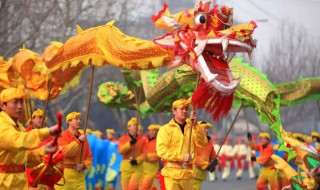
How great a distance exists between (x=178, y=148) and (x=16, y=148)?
11.4ft

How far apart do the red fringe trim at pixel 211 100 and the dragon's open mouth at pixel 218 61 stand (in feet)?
0.63

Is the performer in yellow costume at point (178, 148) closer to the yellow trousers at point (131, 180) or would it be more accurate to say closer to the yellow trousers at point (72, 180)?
the yellow trousers at point (72, 180)

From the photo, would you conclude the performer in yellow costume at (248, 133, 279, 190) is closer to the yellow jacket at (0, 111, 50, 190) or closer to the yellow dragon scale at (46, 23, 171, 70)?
the yellow dragon scale at (46, 23, 171, 70)

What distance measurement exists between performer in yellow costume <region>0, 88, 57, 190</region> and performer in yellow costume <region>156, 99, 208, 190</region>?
2316mm

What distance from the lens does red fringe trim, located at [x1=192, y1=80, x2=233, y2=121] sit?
982 centimetres

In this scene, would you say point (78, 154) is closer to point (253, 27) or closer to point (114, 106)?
point (253, 27)

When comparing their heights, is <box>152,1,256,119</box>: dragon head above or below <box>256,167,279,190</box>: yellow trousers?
above

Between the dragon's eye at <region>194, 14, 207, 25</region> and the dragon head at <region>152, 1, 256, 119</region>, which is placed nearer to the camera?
the dragon head at <region>152, 1, 256, 119</region>

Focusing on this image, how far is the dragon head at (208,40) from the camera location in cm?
964

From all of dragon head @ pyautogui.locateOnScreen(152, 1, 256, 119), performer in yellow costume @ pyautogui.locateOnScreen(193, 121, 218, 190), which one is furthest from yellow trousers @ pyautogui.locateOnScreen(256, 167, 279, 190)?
dragon head @ pyautogui.locateOnScreen(152, 1, 256, 119)

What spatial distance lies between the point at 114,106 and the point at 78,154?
5.70m

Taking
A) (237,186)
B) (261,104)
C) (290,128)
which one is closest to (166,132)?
(261,104)

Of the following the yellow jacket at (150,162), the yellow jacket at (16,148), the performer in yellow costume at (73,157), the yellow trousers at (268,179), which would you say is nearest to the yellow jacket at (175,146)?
the performer in yellow costume at (73,157)

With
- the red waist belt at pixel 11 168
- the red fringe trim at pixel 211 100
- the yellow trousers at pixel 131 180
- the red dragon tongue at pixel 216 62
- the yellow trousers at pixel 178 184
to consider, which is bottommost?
the yellow trousers at pixel 131 180
